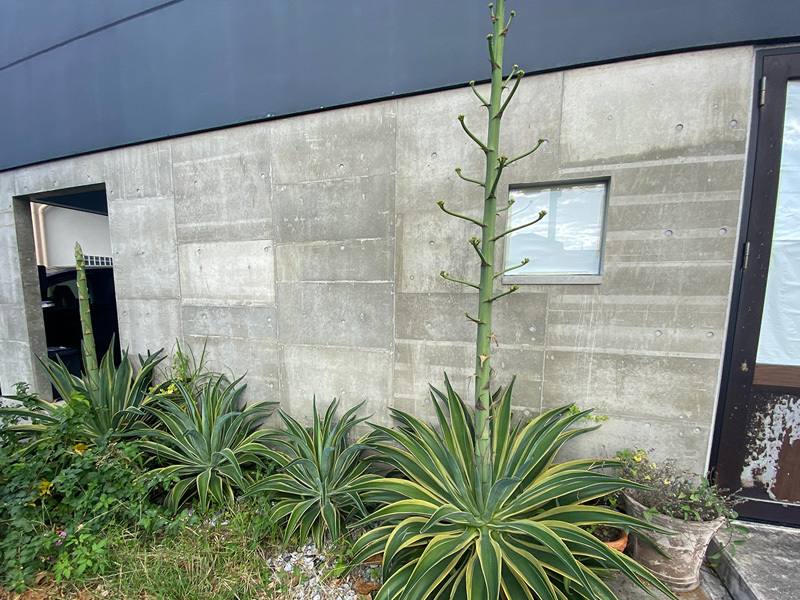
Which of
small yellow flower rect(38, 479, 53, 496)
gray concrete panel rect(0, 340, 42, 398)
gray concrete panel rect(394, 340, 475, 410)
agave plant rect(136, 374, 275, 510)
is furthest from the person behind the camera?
gray concrete panel rect(0, 340, 42, 398)

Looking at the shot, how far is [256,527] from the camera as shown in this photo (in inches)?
75.6

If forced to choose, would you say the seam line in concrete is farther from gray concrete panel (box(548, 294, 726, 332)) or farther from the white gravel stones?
the white gravel stones

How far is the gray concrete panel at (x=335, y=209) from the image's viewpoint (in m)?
2.37

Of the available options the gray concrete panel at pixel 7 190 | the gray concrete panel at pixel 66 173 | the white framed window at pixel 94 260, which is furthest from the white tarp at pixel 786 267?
the white framed window at pixel 94 260

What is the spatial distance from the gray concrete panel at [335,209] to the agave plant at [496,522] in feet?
4.54

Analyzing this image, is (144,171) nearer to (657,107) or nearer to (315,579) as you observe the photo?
(315,579)

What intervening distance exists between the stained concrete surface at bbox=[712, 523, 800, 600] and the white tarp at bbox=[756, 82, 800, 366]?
1.08 metres

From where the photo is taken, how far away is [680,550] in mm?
1643

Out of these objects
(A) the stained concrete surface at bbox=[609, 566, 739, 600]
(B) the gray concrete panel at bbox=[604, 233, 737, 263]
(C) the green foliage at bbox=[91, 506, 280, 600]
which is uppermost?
(B) the gray concrete panel at bbox=[604, 233, 737, 263]

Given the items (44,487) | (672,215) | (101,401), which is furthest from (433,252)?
(101,401)

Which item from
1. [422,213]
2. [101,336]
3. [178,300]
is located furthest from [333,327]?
[101,336]

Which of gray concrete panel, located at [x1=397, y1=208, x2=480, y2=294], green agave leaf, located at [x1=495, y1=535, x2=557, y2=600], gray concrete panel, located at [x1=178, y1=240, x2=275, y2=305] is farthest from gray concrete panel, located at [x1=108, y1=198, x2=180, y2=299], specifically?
green agave leaf, located at [x1=495, y1=535, x2=557, y2=600]

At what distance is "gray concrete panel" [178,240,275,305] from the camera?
8.84ft

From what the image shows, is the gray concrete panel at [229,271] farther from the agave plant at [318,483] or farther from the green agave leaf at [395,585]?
the green agave leaf at [395,585]
